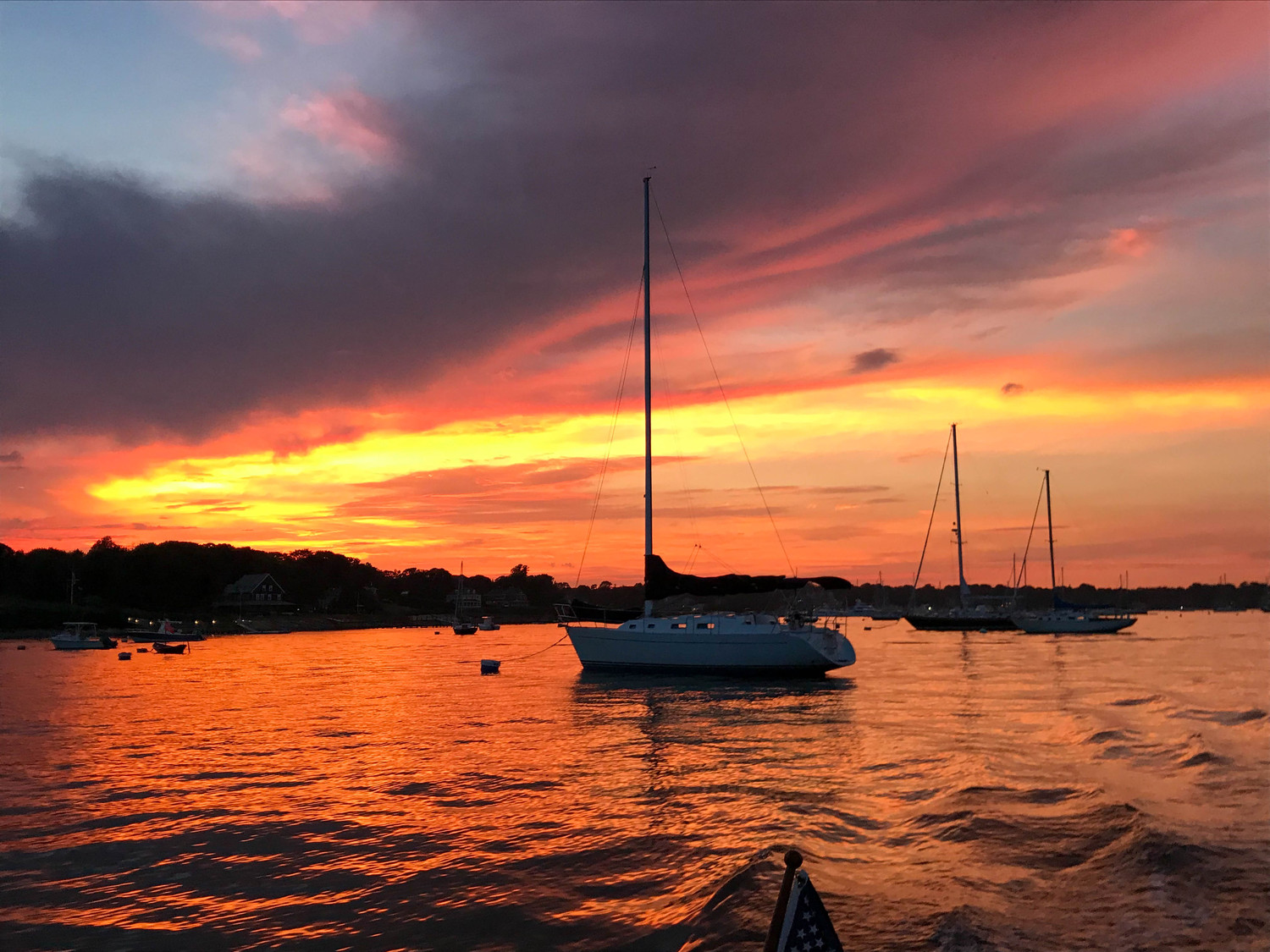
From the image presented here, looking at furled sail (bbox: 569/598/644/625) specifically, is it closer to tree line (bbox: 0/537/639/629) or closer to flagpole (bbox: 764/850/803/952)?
flagpole (bbox: 764/850/803/952)

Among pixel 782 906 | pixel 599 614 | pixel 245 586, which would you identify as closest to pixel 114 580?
pixel 245 586

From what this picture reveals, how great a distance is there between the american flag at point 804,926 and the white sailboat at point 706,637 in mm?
37291

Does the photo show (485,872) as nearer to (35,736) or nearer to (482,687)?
(35,736)

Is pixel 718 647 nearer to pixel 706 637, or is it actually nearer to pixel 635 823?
pixel 706 637

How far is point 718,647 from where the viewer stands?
44000mm

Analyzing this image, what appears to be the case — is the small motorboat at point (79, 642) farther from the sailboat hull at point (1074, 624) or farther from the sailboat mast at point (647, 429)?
the sailboat hull at point (1074, 624)

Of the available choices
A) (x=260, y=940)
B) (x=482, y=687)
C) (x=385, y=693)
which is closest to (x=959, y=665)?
(x=482, y=687)

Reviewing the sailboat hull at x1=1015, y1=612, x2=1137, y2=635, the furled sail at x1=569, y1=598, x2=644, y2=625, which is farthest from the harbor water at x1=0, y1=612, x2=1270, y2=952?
the sailboat hull at x1=1015, y1=612, x2=1137, y2=635

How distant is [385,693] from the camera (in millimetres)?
48469

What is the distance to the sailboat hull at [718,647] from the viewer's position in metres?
43.9

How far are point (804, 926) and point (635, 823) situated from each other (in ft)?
38.7

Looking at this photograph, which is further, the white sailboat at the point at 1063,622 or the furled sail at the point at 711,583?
the white sailboat at the point at 1063,622

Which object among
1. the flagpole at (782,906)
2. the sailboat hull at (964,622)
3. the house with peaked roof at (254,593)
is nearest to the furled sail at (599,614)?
the flagpole at (782,906)

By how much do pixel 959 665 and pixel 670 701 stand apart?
3262 centimetres
